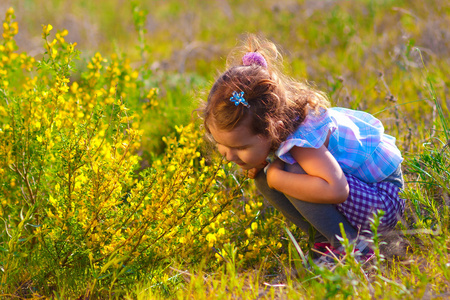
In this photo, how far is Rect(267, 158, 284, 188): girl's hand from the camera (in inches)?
84.6

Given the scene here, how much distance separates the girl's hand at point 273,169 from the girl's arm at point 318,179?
74mm

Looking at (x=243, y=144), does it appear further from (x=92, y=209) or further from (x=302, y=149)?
(x=92, y=209)

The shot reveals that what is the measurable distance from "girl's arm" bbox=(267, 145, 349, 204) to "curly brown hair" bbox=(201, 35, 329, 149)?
5.5 inches

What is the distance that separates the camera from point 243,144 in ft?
6.73

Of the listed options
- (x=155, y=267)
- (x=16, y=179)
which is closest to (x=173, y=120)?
(x=16, y=179)

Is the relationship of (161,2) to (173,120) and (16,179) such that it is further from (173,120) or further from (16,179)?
(16,179)

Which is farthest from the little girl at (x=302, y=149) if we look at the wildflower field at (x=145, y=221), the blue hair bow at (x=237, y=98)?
the wildflower field at (x=145, y=221)

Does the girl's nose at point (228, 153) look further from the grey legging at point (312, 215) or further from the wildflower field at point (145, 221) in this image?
the grey legging at point (312, 215)

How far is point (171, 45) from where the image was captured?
6.67 meters

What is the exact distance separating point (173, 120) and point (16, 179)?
1406mm

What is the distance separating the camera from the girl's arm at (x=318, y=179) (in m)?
2.01

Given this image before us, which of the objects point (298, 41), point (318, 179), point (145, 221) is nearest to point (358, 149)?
point (318, 179)

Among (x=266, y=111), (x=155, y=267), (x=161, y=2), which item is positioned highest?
(x=266, y=111)

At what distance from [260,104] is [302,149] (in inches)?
10.4
